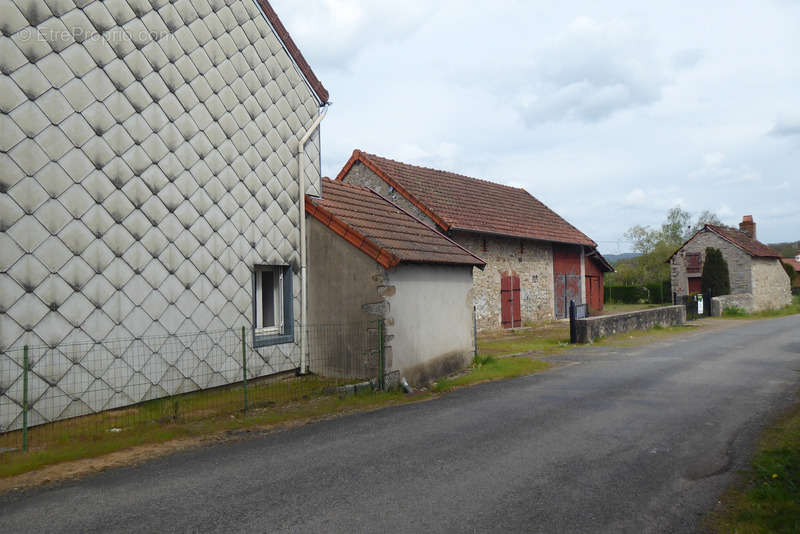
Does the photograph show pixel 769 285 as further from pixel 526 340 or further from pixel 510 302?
pixel 526 340

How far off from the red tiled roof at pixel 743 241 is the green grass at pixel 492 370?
87.7ft

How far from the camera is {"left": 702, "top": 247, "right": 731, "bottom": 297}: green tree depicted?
3284 cm

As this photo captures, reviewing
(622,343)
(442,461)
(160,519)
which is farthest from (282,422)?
(622,343)

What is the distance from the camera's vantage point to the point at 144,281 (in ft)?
25.3

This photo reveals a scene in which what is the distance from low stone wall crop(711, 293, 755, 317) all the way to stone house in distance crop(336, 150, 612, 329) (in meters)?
6.51

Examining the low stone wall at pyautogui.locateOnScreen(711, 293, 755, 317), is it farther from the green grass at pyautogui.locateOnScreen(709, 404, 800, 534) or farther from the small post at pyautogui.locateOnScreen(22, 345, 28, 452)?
the small post at pyautogui.locateOnScreen(22, 345, 28, 452)

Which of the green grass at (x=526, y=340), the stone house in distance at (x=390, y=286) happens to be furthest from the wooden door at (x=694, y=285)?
the stone house in distance at (x=390, y=286)

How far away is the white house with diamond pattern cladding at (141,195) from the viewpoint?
6.45 meters

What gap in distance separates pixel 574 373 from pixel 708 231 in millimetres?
29547

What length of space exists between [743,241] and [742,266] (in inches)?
80.5

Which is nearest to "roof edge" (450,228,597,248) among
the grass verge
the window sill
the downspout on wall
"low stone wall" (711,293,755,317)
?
the downspout on wall

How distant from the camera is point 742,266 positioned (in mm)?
33188

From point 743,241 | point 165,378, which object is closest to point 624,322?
point 165,378

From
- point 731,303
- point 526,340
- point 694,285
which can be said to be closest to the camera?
point 526,340
